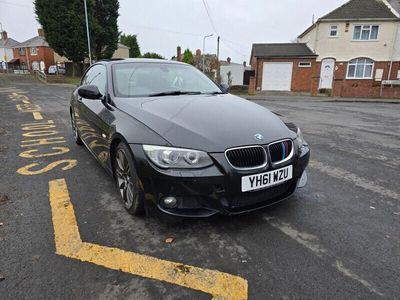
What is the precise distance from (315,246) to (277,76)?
2633cm

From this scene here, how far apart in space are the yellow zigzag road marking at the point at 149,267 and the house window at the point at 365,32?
1139 inches

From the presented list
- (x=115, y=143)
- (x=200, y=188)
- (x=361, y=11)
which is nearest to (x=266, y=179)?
(x=200, y=188)

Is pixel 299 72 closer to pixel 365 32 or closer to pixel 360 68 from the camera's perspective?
pixel 360 68

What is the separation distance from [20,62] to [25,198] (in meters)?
65.9

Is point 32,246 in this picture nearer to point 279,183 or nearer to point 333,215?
point 279,183

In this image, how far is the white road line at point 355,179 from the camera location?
3566 millimetres

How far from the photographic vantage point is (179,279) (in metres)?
2.11

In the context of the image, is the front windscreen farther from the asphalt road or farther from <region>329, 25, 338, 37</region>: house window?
<region>329, 25, 338, 37</region>: house window

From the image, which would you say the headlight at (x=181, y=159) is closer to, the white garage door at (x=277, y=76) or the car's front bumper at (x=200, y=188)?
the car's front bumper at (x=200, y=188)

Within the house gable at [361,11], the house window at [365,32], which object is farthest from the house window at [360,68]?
the house gable at [361,11]

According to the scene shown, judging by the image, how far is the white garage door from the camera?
26703 millimetres

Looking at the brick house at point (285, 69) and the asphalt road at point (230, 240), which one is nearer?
the asphalt road at point (230, 240)

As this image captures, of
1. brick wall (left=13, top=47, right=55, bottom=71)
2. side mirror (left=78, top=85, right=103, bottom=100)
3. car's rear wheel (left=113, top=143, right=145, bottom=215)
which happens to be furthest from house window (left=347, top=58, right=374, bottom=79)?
brick wall (left=13, top=47, right=55, bottom=71)

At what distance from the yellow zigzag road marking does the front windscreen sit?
67.4 inches
